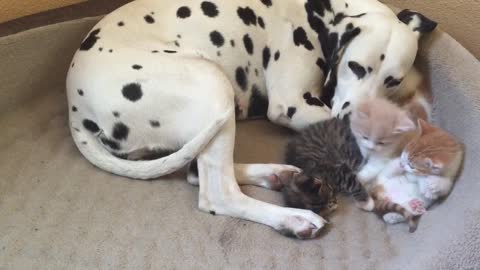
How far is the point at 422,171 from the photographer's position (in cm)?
184

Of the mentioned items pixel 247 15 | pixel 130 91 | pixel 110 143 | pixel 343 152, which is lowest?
pixel 110 143

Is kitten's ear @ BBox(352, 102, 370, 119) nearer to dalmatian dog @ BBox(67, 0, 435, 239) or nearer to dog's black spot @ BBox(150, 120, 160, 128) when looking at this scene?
dalmatian dog @ BBox(67, 0, 435, 239)

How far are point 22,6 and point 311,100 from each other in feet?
4.26

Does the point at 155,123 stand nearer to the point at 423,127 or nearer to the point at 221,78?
the point at 221,78

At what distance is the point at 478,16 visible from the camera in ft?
7.68

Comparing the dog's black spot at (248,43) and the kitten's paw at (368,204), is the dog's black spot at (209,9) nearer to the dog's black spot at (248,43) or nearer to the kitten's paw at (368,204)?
the dog's black spot at (248,43)

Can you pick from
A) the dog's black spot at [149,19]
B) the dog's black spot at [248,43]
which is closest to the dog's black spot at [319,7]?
the dog's black spot at [248,43]

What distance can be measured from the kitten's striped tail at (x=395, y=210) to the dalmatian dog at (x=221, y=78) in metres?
0.22

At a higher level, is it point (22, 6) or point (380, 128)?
point (380, 128)

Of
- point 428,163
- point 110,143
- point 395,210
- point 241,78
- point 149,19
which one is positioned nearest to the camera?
point 428,163

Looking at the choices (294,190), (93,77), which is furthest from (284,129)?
(93,77)

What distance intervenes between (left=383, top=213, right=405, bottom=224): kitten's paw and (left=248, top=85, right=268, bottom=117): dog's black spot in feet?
2.37

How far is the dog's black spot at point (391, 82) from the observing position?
2107 millimetres

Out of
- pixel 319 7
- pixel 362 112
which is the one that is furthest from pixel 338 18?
pixel 362 112
